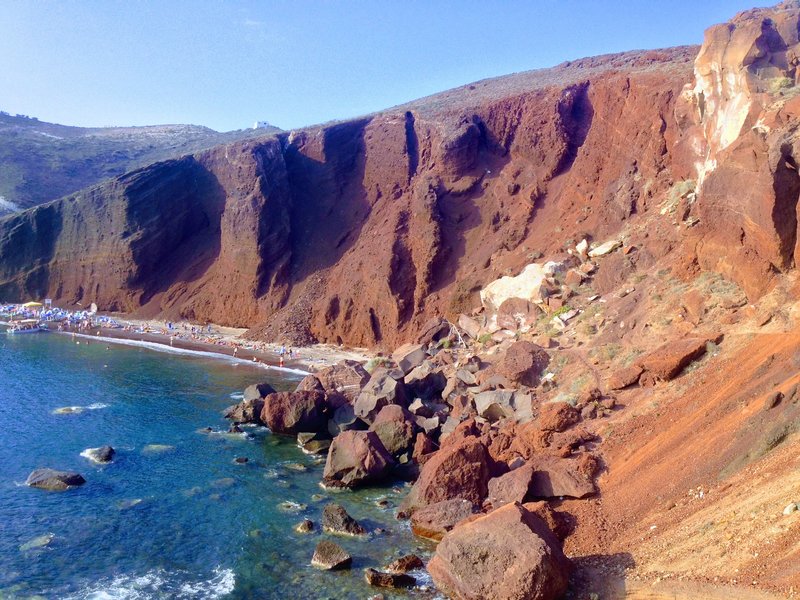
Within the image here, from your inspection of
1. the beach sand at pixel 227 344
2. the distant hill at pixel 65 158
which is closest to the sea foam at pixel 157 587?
the beach sand at pixel 227 344

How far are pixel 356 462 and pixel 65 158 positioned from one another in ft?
343

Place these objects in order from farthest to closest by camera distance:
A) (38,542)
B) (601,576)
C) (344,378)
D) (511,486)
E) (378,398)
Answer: (344,378) → (378,398) → (511,486) → (38,542) → (601,576)

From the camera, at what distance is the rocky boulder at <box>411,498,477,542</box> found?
17.6 m

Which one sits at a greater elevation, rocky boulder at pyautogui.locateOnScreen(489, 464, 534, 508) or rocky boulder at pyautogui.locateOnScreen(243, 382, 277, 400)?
rocky boulder at pyautogui.locateOnScreen(489, 464, 534, 508)

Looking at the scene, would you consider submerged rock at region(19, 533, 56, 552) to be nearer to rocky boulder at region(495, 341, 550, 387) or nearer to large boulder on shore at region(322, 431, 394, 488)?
large boulder on shore at region(322, 431, 394, 488)

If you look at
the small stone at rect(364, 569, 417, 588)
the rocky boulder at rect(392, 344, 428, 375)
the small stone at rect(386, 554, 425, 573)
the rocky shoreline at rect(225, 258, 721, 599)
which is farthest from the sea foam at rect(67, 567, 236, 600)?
the rocky boulder at rect(392, 344, 428, 375)

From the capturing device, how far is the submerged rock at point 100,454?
80.0ft

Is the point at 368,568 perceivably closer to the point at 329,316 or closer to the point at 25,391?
the point at 25,391

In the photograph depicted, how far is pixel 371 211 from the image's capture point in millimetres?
60094

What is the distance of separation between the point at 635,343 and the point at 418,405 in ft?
31.8

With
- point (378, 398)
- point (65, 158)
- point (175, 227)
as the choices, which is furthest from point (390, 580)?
point (65, 158)

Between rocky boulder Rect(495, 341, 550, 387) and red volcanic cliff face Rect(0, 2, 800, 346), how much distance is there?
7142 millimetres

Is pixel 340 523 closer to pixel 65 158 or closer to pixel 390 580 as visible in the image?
pixel 390 580

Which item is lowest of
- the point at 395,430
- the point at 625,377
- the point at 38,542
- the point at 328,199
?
the point at 38,542
